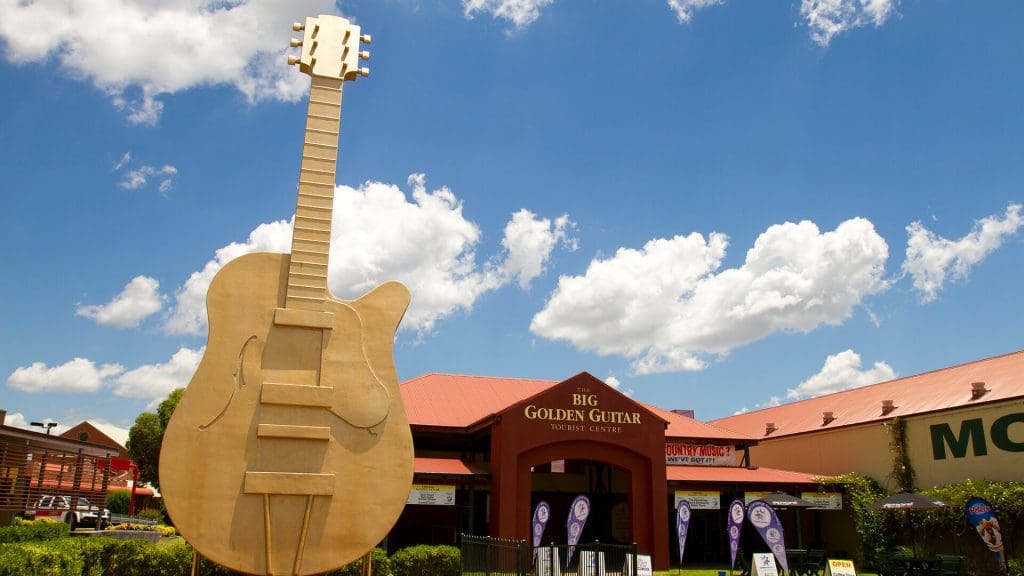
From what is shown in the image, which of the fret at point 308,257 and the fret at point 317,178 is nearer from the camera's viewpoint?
the fret at point 308,257

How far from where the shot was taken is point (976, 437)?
2125 cm

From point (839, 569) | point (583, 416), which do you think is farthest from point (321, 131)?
point (583, 416)

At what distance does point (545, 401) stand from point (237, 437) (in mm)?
13444

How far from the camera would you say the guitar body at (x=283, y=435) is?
7988 mm

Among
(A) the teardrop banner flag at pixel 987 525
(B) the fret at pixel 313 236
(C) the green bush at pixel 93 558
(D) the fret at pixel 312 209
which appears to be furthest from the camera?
(A) the teardrop banner flag at pixel 987 525

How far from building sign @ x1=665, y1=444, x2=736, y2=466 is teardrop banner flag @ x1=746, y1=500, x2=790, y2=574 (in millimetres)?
8388

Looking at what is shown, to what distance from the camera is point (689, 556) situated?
2645cm

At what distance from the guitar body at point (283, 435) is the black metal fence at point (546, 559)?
5846mm

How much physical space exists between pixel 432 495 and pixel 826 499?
1277 cm

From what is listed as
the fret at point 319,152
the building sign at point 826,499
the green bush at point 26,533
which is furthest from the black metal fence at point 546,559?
the building sign at point 826,499

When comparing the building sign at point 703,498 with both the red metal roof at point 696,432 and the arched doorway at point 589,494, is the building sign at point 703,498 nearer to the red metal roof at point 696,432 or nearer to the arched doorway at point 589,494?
the red metal roof at point 696,432

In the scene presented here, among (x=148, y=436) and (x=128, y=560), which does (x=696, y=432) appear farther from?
(x=148, y=436)

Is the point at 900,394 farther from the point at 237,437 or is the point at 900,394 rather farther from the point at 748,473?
the point at 237,437

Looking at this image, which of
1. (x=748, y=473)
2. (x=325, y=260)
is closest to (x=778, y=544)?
(x=748, y=473)
